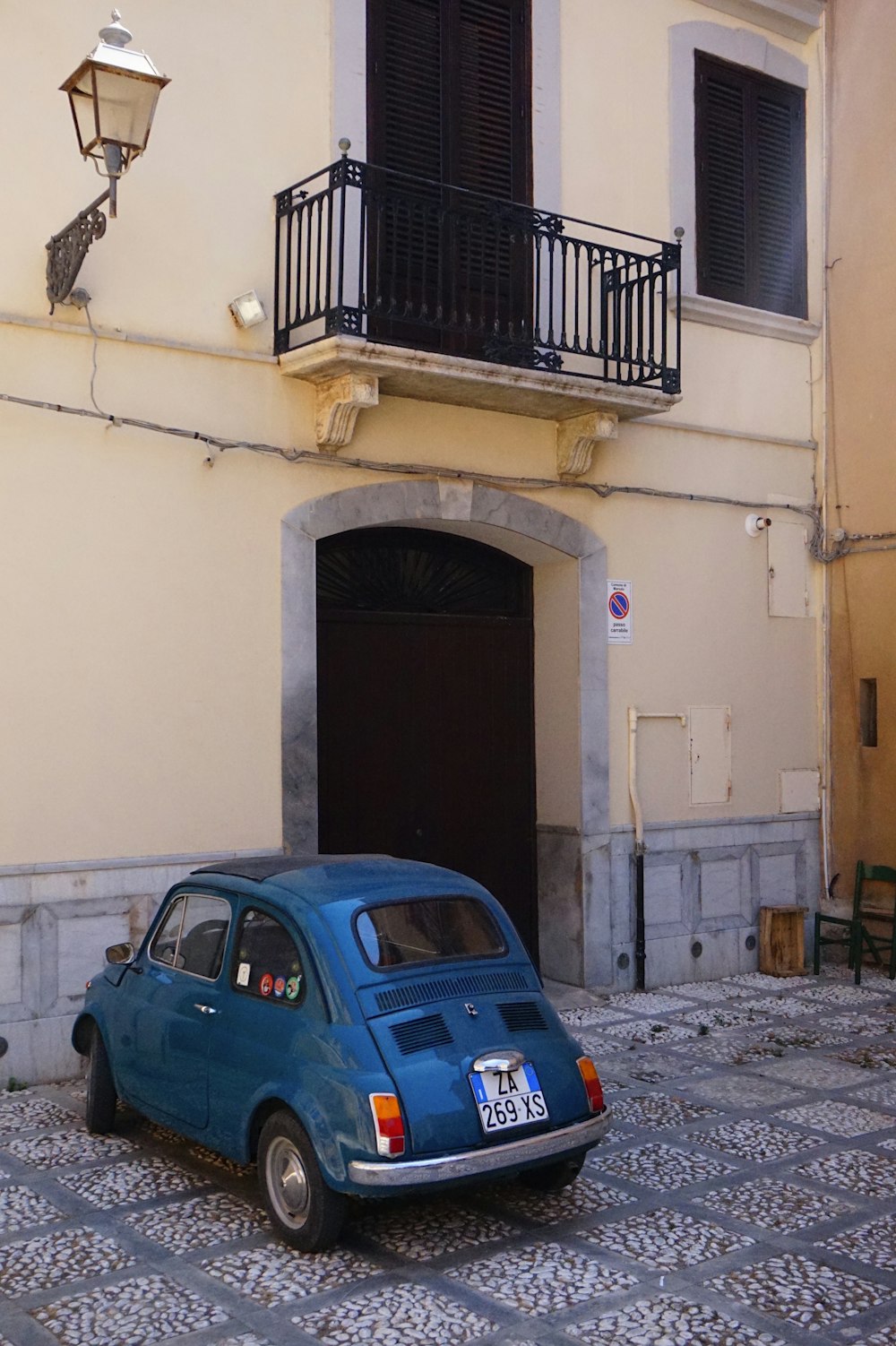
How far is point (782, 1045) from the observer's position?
28.1 ft

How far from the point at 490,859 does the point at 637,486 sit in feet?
10.3

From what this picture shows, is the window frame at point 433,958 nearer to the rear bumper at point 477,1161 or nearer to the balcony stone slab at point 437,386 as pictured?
the rear bumper at point 477,1161

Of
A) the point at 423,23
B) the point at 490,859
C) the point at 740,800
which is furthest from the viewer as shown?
the point at 740,800

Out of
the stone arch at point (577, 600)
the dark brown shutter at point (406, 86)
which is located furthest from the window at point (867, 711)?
the dark brown shutter at point (406, 86)

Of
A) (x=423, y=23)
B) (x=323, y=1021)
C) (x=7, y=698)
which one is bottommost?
(x=323, y=1021)

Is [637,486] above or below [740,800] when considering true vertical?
above

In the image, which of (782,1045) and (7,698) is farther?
(782,1045)

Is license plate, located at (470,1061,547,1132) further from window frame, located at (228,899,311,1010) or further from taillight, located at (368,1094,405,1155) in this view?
window frame, located at (228,899,311,1010)

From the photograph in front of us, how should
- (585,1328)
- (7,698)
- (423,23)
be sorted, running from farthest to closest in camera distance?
1. (423,23)
2. (7,698)
3. (585,1328)

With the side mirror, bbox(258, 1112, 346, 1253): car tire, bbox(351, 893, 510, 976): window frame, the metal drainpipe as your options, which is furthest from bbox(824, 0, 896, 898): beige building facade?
bbox(258, 1112, 346, 1253): car tire

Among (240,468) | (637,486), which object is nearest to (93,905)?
(240,468)

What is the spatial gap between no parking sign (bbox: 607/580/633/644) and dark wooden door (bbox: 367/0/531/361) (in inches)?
82.7

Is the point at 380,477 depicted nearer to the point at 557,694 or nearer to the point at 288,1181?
the point at 557,694

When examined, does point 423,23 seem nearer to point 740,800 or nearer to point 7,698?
point 7,698
